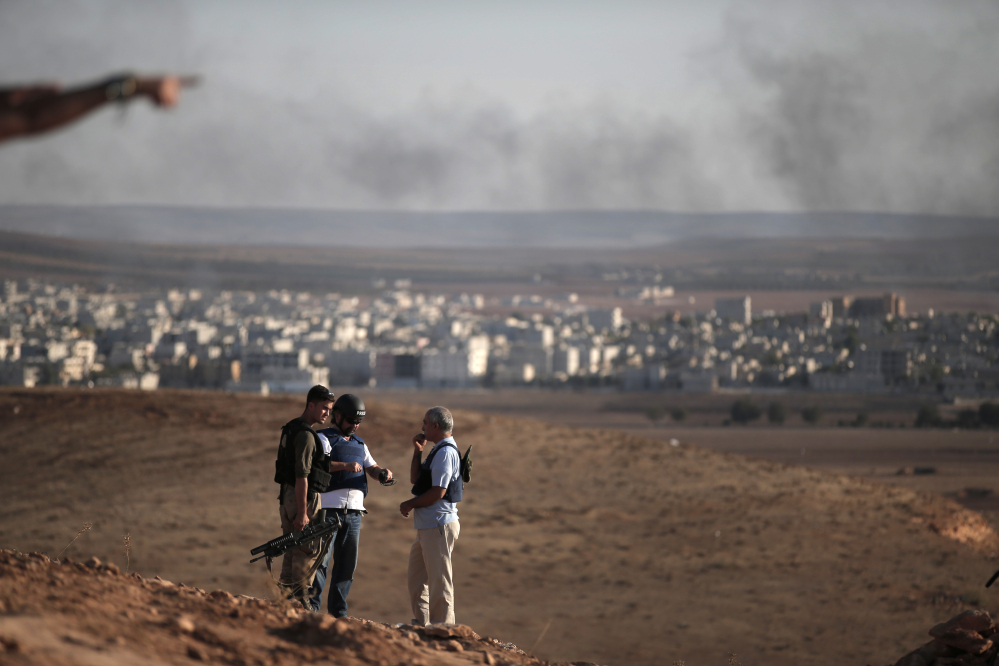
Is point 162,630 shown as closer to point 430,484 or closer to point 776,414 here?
point 430,484

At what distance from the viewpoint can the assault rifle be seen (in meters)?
6.88

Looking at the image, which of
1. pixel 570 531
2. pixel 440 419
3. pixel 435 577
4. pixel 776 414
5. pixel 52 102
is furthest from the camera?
pixel 776 414

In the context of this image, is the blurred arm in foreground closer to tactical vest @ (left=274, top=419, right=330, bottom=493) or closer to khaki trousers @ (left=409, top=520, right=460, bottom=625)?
tactical vest @ (left=274, top=419, right=330, bottom=493)

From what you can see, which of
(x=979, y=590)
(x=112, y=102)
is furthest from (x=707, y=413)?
(x=112, y=102)

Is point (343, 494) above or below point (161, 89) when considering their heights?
below

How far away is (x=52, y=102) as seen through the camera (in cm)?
394

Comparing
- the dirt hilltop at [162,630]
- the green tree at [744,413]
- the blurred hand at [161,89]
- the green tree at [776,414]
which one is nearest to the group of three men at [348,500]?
the dirt hilltop at [162,630]

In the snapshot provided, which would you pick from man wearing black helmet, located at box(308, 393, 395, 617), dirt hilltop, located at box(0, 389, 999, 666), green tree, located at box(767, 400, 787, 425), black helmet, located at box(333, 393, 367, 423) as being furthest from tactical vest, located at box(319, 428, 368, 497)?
green tree, located at box(767, 400, 787, 425)

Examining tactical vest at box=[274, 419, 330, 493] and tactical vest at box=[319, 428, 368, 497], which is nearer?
tactical vest at box=[274, 419, 330, 493]

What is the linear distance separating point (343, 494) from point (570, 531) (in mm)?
12060

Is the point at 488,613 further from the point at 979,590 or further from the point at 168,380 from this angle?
the point at 168,380

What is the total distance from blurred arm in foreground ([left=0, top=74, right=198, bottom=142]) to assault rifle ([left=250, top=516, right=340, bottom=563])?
137 inches

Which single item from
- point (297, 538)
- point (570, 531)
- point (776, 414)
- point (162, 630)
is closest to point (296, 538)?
point (297, 538)

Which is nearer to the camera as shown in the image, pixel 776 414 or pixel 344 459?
pixel 344 459
